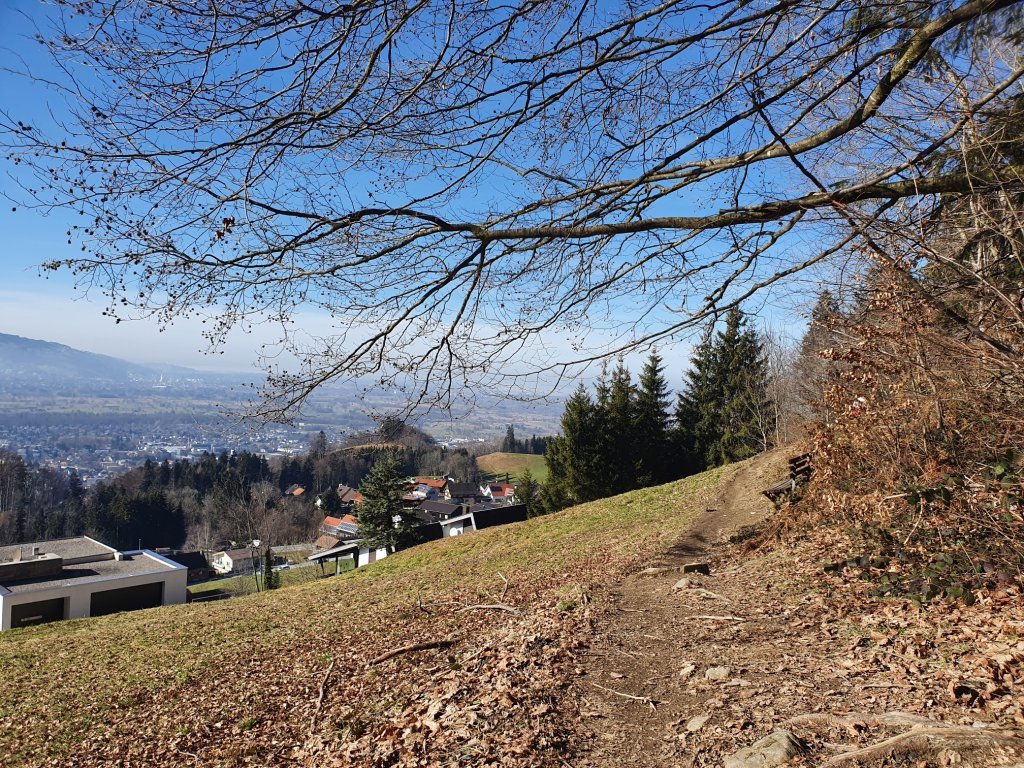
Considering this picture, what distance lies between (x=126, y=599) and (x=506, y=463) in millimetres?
50229

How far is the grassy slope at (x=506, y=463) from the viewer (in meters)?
66.5

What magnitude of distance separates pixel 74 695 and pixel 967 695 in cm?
880

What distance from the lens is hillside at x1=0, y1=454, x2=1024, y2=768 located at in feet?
11.1

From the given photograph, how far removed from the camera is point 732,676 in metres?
3.91

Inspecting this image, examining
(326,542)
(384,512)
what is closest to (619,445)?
(384,512)

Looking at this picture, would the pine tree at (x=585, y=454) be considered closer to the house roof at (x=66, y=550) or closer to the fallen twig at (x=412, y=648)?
the fallen twig at (x=412, y=648)

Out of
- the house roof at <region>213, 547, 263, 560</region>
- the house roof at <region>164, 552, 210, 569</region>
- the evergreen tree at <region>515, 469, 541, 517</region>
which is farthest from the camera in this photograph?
the house roof at <region>213, 547, 263, 560</region>

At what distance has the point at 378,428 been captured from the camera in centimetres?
470

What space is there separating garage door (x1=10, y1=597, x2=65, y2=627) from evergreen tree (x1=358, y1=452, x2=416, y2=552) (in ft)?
41.8

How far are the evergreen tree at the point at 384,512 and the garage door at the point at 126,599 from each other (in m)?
9.43

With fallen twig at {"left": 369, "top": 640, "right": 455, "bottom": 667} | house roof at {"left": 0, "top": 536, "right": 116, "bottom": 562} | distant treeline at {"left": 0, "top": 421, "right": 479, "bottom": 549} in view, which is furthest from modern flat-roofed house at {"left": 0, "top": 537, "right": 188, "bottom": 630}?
fallen twig at {"left": 369, "top": 640, "right": 455, "bottom": 667}

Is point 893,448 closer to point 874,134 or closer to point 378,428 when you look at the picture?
point 874,134

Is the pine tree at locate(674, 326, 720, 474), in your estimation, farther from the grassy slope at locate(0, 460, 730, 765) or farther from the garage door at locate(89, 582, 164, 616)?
the garage door at locate(89, 582, 164, 616)

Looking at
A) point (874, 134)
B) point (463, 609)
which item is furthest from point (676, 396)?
point (874, 134)
